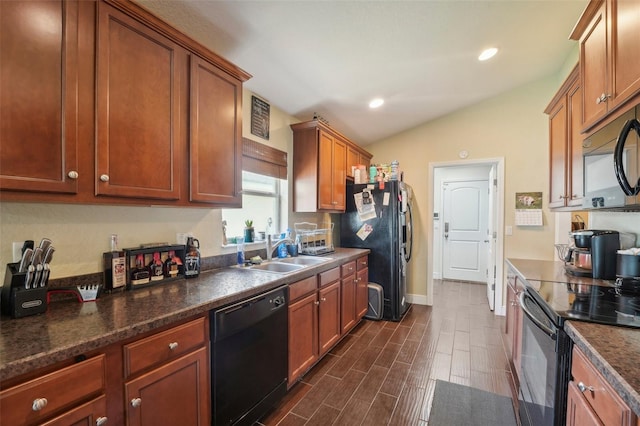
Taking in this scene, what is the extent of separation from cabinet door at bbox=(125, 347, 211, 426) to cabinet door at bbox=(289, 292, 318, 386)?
0.76m

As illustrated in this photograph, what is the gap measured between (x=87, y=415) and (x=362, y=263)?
275 centimetres

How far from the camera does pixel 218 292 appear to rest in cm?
151

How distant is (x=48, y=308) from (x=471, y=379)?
2823 mm

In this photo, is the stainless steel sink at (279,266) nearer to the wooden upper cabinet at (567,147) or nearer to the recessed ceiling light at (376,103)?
the recessed ceiling light at (376,103)

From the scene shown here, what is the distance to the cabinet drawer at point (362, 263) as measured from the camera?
323 centimetres

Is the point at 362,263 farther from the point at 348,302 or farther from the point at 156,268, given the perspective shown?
the point at 156,268

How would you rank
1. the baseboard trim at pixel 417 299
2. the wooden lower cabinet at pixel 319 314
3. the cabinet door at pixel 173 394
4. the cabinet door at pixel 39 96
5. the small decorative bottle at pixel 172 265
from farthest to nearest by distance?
the baseboard trim at pixel 417 299 → the wooden lower cabinet at pixel 319 314 → the small decorative bottle at pixel 172 265 → the cabinet door at pixel 173 394 → the cabinet door at pixel 39 96

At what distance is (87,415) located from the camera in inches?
36.6

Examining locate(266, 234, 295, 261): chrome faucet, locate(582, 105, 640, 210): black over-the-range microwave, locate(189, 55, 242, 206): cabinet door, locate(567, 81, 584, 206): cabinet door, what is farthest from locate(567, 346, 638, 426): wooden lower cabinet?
locate(266, 234, 295, 261): chrome faucet

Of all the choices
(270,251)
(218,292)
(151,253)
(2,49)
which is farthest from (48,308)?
(270,251)

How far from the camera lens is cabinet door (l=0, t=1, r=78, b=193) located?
970mm

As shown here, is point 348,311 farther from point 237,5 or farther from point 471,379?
point 237,5

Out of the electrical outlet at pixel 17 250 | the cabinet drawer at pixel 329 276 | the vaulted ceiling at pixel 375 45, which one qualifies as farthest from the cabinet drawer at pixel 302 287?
the vaulted ceiling at pixel 375 45

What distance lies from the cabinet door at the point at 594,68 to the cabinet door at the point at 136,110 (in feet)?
7.20
